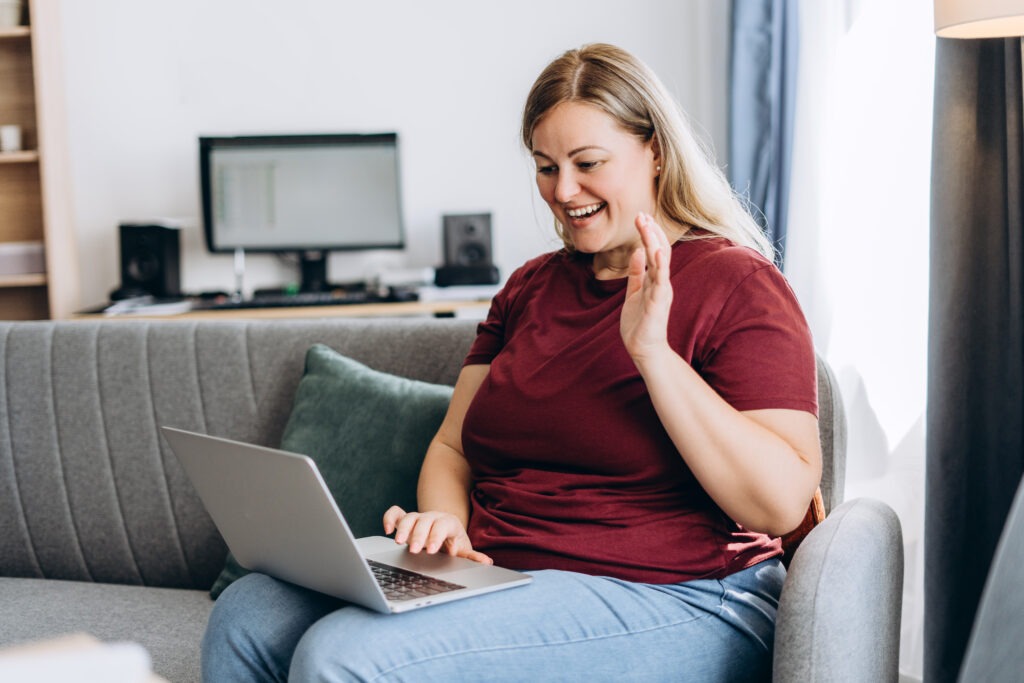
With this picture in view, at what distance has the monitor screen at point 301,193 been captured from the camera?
12.6ft

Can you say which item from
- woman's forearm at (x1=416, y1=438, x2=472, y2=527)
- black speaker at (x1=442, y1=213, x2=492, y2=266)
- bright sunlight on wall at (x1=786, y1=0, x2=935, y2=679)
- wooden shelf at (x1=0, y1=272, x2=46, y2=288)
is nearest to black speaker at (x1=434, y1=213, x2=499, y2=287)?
→ black speaker at (x1=442, y1=213, x2=492, y2=266)

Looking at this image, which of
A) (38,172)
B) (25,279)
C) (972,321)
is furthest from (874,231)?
(38,172)

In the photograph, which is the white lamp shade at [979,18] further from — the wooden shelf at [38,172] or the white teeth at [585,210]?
the wooden shelf at [38,172]

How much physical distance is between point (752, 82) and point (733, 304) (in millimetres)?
2251

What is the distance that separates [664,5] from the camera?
158 inches

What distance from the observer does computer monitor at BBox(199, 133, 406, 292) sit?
12.6ft

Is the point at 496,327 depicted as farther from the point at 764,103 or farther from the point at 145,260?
the point at 145,260

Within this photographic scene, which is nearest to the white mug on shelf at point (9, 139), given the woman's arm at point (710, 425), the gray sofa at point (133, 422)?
the gray sofa at point (133, 422)

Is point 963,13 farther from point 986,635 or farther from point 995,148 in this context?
point 986,635

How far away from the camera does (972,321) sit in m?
1.85

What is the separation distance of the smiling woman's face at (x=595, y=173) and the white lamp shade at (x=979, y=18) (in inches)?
17.6

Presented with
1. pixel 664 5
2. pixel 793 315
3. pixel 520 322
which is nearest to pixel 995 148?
pixel 793 315

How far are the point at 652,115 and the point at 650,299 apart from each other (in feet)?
1.19

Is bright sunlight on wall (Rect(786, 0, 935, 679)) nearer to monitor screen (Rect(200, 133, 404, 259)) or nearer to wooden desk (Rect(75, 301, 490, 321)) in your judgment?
wooden desk (Rect(75, 301, 490, 321))
